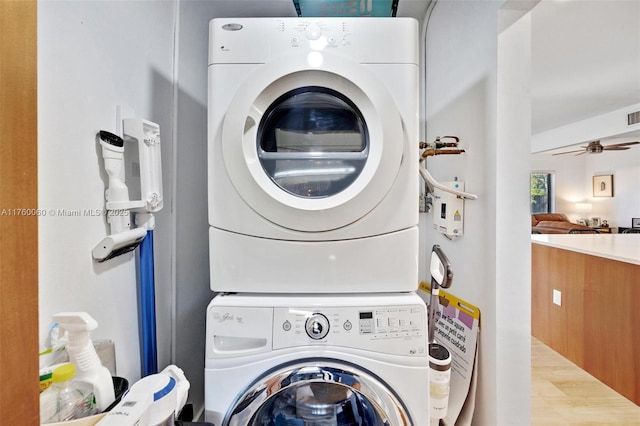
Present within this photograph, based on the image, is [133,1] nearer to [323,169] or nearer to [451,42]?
[323,169]

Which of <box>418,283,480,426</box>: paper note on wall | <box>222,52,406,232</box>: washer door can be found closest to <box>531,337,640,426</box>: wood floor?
<box>418,283,480,426</box>: paper note on wall

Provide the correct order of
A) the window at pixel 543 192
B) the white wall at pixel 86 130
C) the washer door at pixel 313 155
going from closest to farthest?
the white wall at pixel 86 130 → the washer door at pixel 313 155 → the window at pixel 543 192

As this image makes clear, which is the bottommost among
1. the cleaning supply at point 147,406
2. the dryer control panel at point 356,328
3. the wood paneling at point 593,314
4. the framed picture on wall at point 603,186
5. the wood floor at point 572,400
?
the wood floor at point 572,400

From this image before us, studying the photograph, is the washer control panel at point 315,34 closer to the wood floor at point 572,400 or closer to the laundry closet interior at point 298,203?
the laundry closet interior at point 298,203

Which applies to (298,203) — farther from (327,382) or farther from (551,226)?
(551,226)

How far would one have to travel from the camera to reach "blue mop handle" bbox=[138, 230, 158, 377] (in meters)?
1.00

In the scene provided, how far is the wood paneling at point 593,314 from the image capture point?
2.03 meters

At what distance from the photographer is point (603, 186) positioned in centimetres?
721

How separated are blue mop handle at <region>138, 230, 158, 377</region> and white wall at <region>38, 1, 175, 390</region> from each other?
59 mm

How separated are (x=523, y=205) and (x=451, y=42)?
892 millimetres

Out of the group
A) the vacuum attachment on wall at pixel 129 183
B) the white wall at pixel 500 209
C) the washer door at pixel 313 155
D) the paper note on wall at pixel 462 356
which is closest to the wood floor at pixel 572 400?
the paper note on wall at pixel 462 356

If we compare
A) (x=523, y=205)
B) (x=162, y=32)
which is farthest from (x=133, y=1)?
(x=523, y=205)

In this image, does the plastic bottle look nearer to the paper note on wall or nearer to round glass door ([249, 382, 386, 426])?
round glass door ([249, 382, 386, 426])

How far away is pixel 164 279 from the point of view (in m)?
1.24
